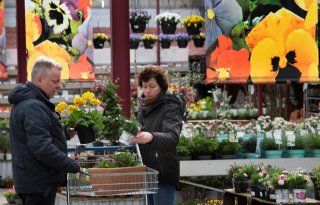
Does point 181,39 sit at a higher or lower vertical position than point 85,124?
higher

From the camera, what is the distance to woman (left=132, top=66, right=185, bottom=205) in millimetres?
5832

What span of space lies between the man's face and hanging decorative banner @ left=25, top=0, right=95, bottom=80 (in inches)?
289

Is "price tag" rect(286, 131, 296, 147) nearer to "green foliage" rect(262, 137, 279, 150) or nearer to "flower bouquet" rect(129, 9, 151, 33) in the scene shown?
"green foliage" rect(262, 137, 279, 150)

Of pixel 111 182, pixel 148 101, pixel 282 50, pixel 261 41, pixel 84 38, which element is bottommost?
pixel 111 182

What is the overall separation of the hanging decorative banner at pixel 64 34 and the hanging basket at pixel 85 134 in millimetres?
6065

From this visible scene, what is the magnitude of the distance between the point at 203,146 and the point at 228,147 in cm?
29

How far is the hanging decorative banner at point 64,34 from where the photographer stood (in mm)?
12578

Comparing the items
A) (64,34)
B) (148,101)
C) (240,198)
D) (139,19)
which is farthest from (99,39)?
(148,101)

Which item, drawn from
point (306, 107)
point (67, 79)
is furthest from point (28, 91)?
point (306, 107)

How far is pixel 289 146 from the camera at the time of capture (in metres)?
10.6

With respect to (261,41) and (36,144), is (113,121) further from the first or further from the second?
(261,41)

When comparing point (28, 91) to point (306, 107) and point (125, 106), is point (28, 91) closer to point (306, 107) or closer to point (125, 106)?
point (125, 106)

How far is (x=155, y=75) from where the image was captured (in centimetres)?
594

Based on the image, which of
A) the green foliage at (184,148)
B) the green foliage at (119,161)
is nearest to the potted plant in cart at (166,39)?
the green foliage at (184,148)
